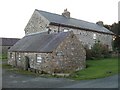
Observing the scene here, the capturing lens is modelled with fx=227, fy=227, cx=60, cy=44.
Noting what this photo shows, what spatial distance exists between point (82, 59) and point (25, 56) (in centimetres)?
952

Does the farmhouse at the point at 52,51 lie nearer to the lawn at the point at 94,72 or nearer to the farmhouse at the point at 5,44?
the lawn at the point at 94,72

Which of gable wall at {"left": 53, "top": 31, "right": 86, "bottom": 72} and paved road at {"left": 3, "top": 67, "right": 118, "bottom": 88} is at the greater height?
gable wall at {"left": 53, "top": 31, "right": 86, "bottom": 72}

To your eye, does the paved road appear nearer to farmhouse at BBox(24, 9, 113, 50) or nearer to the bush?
farmhouse at BBox(24, 9, 113, 50)

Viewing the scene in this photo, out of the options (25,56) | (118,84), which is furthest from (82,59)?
(118,84)

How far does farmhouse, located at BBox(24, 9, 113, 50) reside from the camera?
45875 millimetres

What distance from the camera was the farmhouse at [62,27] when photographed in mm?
45875

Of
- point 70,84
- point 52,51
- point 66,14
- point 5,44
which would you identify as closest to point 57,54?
point 52,51

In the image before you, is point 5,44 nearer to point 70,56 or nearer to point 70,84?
point 70,56

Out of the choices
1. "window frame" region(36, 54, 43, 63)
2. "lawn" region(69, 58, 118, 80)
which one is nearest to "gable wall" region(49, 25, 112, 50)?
"window frame" region(36, 54, 43, 63)

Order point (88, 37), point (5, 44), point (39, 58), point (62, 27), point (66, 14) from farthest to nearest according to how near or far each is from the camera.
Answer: point (5, 44)
point (66, 14)
point (88, 37)
point (62, 27)
point (39, 58)

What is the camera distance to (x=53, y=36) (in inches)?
1369

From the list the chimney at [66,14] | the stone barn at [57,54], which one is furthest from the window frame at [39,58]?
the chimney at [66,14]

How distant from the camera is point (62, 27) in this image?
155 feet

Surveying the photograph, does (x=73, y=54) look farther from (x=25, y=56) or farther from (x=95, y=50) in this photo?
(x=95, y=50)
